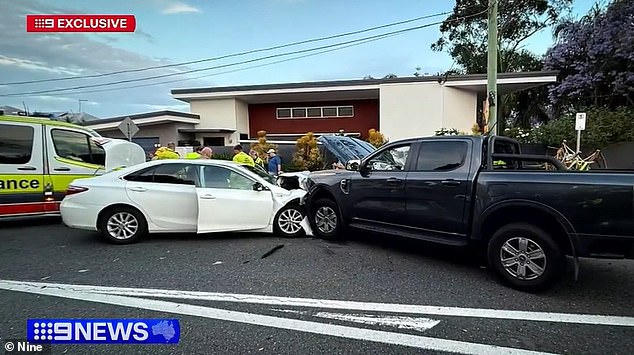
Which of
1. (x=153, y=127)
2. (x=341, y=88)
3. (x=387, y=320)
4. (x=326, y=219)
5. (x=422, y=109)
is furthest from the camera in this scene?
(x=153, y=127)

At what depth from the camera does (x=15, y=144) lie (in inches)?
306

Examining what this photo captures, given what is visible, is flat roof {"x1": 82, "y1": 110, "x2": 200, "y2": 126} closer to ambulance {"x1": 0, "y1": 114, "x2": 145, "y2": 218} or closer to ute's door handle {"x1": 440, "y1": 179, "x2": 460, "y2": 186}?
ambulance {"x1": 0, "y1": 114, "x2": 145, "y2": 218}

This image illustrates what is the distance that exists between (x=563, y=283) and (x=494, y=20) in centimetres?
799

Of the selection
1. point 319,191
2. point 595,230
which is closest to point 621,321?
point 595,230

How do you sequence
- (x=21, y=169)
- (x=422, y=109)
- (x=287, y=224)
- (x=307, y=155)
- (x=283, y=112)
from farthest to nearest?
(x=283, y=112)
(x=422, y=109)
(x=307, y=155)
(x=21, y=169)
(x=287, y=224)

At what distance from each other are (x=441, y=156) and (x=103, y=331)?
4.37m

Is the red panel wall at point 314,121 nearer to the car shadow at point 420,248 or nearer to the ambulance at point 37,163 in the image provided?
the ambulance at point 37,163

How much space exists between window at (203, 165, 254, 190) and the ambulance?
3.80 meters

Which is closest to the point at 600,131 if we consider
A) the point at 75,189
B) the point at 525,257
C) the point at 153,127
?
the point at 525,257

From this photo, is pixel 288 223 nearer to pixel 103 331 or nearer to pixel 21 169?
pixel 103 331

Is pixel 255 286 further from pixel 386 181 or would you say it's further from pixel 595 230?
pixel 595 230

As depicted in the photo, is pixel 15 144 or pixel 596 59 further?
pixel 596 59

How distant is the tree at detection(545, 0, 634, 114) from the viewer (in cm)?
1867

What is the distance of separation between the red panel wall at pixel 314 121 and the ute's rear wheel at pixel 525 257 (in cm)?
1831
